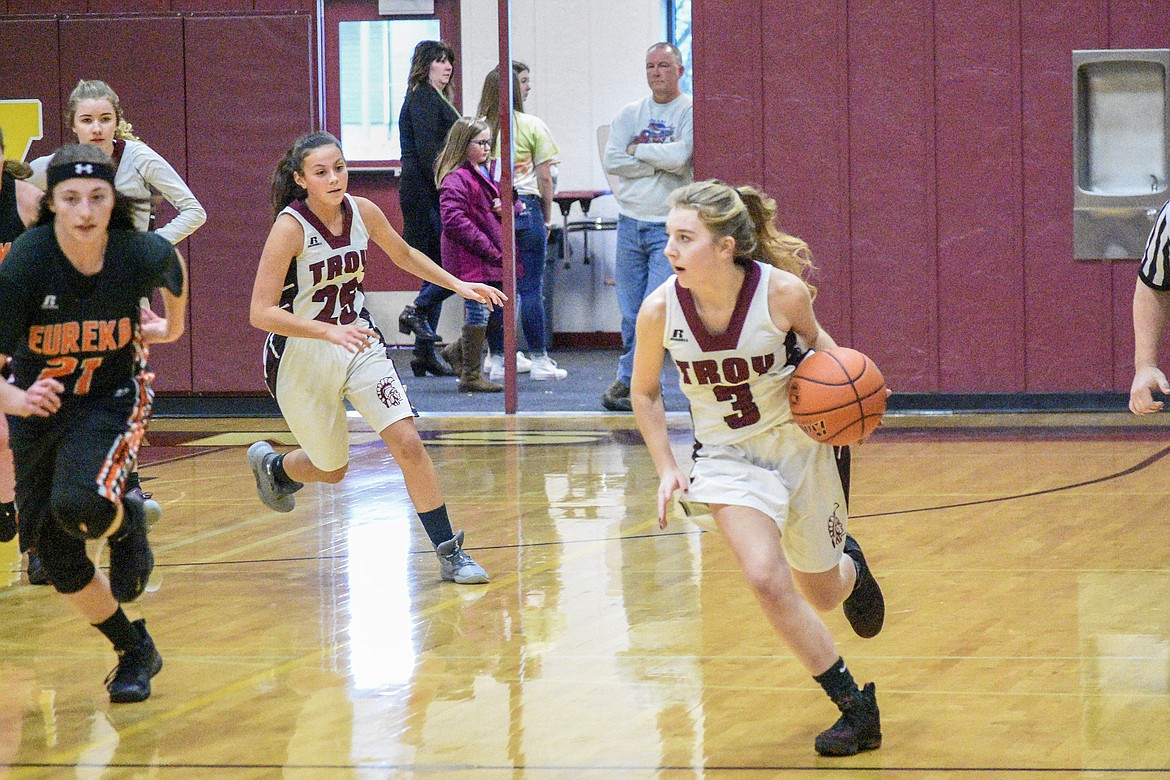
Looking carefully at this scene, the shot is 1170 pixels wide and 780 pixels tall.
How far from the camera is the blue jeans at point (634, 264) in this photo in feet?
28.1

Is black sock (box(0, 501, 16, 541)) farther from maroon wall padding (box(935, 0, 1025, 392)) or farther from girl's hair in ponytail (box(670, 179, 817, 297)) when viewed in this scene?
maroon wall padding (box(935, 0, 1025, 392))

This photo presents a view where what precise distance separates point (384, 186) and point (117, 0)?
10.9 feet

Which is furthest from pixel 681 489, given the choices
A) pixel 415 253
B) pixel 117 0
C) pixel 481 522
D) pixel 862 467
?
pixel 117 0

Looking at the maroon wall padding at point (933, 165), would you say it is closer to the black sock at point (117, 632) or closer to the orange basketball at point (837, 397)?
the orange basketball at point (837, 397)

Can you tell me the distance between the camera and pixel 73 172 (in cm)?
366

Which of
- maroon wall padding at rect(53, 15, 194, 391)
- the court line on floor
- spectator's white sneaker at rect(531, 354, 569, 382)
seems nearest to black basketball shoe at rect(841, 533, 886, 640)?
the court line on floor

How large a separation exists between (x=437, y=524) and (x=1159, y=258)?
7.97ft

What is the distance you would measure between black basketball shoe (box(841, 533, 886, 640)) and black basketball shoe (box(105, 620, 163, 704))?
1.74m

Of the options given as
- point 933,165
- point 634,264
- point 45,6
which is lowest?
point 634,264

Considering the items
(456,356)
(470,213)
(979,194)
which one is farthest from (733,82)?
(456,356)

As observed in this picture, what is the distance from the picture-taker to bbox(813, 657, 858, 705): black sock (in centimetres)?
325

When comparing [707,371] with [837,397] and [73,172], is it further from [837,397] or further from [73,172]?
[73,172]

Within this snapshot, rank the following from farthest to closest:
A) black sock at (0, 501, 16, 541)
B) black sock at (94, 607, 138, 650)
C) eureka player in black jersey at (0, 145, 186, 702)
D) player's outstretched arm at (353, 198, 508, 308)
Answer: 1. black sock at (0, 501, 16, 541)
2. player's outstretched arm at (353, 198, 508, 308)
3. black sock at (94, 607, 138, 650)
4. eureka player in black jersey at (0, 145, 186, 702)

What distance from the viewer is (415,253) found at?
5215 millimetres
